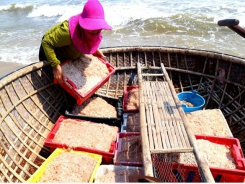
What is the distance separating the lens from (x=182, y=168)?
2.22m

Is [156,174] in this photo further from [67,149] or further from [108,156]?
[67,149]

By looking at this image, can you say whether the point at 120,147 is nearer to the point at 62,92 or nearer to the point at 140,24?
the point at 62,92

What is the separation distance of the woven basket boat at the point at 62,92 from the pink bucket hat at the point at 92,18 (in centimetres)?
83

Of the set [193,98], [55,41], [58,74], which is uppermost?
[55,41]

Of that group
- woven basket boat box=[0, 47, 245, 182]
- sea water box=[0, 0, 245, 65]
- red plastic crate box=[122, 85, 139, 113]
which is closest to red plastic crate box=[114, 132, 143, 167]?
red plastic crate box=[122, 85, 139, 113]

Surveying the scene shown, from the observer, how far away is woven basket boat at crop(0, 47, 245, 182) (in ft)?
8.41

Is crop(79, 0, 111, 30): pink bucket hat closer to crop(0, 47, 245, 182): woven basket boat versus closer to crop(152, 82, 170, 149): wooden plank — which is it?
crop(0, 47, 245, 182): woven basket boat

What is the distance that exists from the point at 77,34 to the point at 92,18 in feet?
0.92

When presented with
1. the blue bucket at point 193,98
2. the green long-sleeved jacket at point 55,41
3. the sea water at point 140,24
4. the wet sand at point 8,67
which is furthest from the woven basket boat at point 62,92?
the sea water at point 140,24

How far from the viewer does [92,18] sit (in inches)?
106

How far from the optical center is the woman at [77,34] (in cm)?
269

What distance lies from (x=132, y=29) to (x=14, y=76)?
8640 millimetres

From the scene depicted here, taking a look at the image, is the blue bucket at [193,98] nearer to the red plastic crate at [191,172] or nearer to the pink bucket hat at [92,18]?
the red plastic crate at [191,172]

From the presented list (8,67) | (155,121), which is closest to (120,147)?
(155,121)
